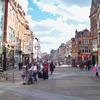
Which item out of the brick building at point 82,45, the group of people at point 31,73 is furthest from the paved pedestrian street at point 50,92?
the brick building at point 82,45

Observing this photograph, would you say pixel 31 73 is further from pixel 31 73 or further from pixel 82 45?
pixel 82 45

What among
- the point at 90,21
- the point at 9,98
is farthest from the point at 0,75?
the point at 90,21

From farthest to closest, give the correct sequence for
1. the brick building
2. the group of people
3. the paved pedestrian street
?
the brick building → the group of people → the paved pedestrian street

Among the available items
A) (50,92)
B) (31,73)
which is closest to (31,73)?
(31,73)

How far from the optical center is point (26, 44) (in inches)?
4523

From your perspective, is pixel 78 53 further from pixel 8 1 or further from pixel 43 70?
pixel 43 70

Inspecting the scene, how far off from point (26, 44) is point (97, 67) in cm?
6958

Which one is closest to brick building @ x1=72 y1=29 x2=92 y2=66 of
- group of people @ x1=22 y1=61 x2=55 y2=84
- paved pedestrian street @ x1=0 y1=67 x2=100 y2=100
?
group of people @ x1=22 y1=61 x2=55 y2=84

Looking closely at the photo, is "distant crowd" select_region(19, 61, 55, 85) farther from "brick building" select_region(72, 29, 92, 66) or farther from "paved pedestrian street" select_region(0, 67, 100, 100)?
"brick building" select_region(72, 29, 92, 66)

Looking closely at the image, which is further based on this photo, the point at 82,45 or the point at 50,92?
the point at 82,45

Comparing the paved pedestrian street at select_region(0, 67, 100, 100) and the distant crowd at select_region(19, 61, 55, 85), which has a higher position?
the distant crowd at select_region(19, 61, 55, 85)

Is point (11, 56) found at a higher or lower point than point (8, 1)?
lower

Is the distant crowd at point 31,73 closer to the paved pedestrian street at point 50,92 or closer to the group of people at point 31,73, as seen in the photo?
the group of people at point 31,73

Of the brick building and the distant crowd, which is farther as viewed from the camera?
the brick building
